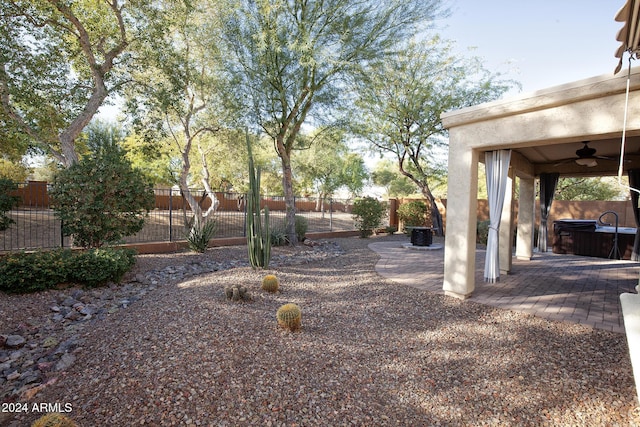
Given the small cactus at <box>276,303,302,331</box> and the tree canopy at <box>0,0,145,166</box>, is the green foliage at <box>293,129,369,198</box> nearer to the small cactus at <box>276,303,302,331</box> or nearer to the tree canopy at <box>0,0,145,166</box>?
the tree canopy at <box>0,0,145,166</box>

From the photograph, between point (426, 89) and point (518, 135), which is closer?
point (518, 135)

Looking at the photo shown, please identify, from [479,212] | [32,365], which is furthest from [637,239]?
[32,365]

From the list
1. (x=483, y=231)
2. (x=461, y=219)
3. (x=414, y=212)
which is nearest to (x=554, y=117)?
(x=461, y=219)

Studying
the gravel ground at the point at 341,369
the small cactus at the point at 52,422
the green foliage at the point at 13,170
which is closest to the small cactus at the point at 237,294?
the gravel ground at the point at 341,369

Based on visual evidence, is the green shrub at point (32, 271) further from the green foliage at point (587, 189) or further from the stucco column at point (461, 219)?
the green foliage at point (587, 189)

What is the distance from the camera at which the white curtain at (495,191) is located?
16.1 feet

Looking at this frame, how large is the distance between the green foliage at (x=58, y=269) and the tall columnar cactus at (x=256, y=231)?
8.07ft

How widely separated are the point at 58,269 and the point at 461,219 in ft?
22.2

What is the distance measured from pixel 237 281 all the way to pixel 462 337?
375 centimetres

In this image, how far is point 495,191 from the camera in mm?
5020

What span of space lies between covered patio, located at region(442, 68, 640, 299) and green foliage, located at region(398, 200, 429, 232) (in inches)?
309

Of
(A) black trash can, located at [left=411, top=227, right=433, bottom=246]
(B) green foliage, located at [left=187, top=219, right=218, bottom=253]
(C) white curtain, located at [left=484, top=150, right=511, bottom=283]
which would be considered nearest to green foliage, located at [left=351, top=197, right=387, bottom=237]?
(A) black trash can, located at [left=411, top=227, right=433, bottom=246]

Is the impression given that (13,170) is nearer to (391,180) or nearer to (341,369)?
(341,369)

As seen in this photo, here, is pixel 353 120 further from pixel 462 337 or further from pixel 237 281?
pixel 462 337
